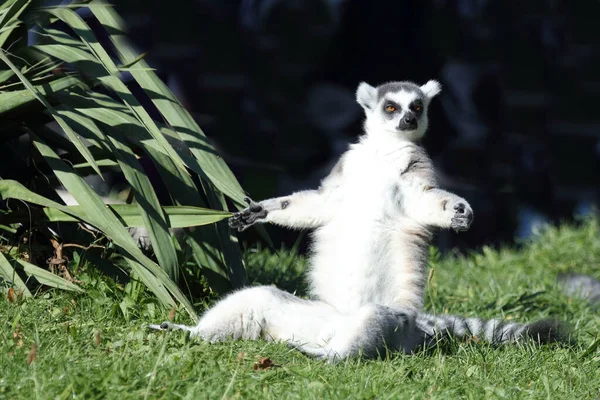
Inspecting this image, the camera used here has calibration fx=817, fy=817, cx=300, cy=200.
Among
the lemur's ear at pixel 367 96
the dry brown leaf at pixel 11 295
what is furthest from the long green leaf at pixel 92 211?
the lemur's ear at pixel 367 96

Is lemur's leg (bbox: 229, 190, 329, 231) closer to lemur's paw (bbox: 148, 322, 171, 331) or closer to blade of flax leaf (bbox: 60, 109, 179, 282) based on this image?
blade of flax leaf (bbox: 60, 109, 179, 282)

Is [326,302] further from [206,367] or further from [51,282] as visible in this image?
[51,282]

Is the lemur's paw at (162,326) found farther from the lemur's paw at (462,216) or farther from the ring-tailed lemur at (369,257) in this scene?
the lemur's paw at (462,216)

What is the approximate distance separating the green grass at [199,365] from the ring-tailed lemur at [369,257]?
11 cm

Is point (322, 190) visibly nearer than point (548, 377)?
No

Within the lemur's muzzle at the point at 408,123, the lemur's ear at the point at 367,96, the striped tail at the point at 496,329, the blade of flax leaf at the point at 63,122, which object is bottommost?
the striped tail at the point at 496,329

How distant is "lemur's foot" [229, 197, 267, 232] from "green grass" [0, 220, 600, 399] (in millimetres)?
406

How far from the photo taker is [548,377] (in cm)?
290

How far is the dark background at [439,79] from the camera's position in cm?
726

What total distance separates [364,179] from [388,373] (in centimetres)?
100

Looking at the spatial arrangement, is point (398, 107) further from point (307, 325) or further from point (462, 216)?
point (307, 325)

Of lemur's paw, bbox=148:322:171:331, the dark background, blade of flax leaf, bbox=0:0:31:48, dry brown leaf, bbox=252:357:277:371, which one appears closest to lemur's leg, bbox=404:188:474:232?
dry brown leaf, bbox=252:357:277:371

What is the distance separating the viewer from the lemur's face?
11.9 ft

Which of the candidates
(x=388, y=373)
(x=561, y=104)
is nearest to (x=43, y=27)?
(x=388, y=373)
